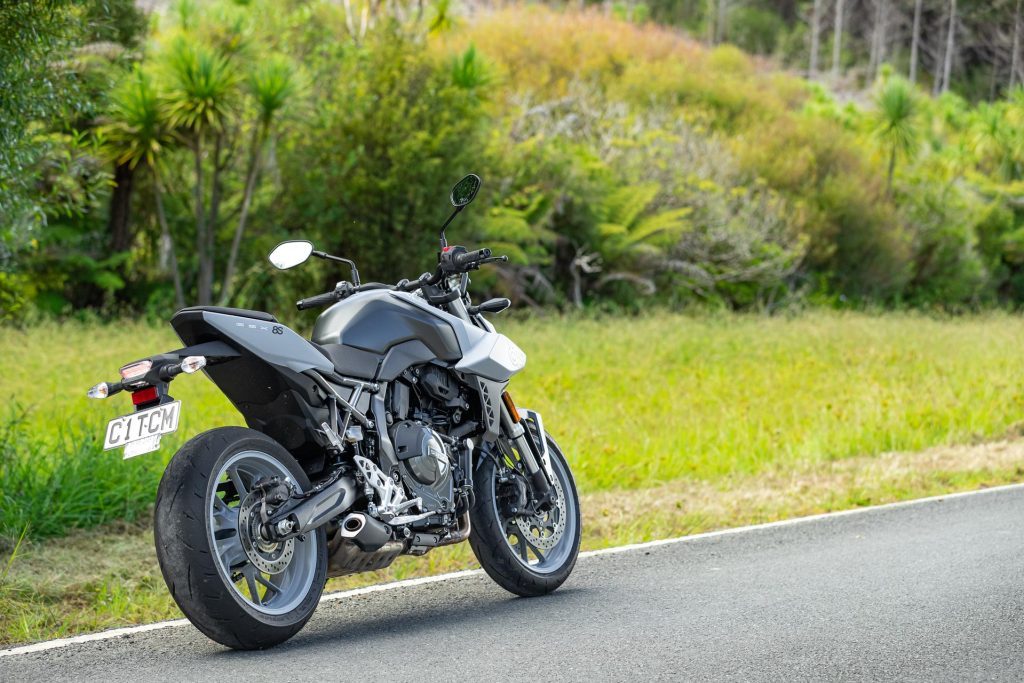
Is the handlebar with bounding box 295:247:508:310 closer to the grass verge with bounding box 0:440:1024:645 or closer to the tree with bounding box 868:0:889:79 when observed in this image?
the grass verge with bounding box 0:440:1024:645

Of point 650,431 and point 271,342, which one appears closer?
point 271,342

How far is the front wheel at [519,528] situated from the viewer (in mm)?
6160

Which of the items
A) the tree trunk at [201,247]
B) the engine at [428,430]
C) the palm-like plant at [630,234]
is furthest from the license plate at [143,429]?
the palm-like plant at [630,234]

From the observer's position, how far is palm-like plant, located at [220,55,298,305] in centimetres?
2266

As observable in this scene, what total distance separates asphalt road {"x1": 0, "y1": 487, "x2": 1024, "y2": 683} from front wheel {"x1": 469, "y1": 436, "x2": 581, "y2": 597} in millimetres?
137

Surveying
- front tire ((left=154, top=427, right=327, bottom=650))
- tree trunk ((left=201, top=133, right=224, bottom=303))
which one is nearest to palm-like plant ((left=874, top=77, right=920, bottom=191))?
tree trunk ((left=201, top=133, right=224, bottom=303))

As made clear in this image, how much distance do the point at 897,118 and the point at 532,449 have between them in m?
39.1

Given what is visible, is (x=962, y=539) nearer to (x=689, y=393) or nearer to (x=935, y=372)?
(x=689, y=393)

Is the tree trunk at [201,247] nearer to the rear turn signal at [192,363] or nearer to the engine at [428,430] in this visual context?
the engine at [428,430]

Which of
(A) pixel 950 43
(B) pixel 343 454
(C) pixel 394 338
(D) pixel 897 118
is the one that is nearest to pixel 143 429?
(B) pixel 343 454

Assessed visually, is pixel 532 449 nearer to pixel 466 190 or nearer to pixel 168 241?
pixel 466 190

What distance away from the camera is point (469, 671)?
190 inches

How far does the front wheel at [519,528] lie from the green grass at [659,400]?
3.07 m

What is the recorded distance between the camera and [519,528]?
6367 millimetres
